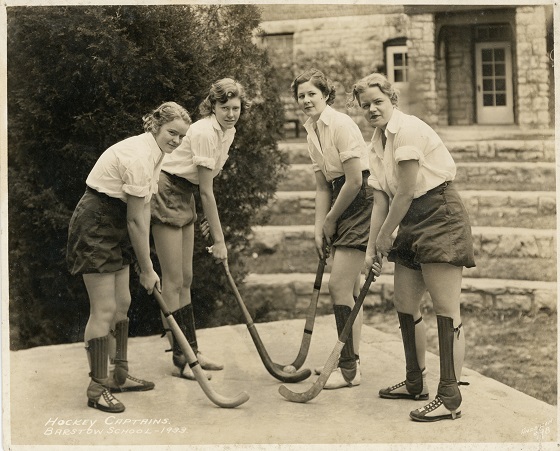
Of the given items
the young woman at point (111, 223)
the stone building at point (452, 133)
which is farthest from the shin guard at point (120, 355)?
the stone building at point (452, 133)

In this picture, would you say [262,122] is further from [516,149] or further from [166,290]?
[516,149]

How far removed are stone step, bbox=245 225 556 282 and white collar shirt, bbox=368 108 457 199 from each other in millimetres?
3204

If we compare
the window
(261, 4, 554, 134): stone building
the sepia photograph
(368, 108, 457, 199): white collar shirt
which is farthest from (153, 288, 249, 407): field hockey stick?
the window

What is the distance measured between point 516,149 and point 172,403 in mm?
5884

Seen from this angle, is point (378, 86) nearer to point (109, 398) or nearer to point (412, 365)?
point (412, 365)

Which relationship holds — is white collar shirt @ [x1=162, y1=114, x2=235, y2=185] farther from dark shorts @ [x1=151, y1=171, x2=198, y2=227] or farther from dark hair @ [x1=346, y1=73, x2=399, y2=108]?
dark hair @ [x1=346, y1=73, x2=399, y2=108]

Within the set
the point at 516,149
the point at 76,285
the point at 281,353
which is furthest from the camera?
the point at 516,149

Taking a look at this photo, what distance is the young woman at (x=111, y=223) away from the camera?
158 inches

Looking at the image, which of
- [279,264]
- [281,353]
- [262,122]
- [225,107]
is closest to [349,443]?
[281,353]

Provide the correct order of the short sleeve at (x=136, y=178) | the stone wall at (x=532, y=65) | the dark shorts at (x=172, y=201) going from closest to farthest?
1. the short sleeve at (x=136, y=178)
2. the dark shorts at (x=172, y=201)
3. the stone wall at (x=532, y=65)

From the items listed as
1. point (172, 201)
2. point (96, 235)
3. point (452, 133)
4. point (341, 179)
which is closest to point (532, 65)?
point (341, 179)

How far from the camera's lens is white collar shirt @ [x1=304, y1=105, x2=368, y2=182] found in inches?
167

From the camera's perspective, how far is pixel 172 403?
Answer: 4227mm

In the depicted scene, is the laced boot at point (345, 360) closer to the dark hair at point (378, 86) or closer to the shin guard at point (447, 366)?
the shin guard at point (447, 366)
